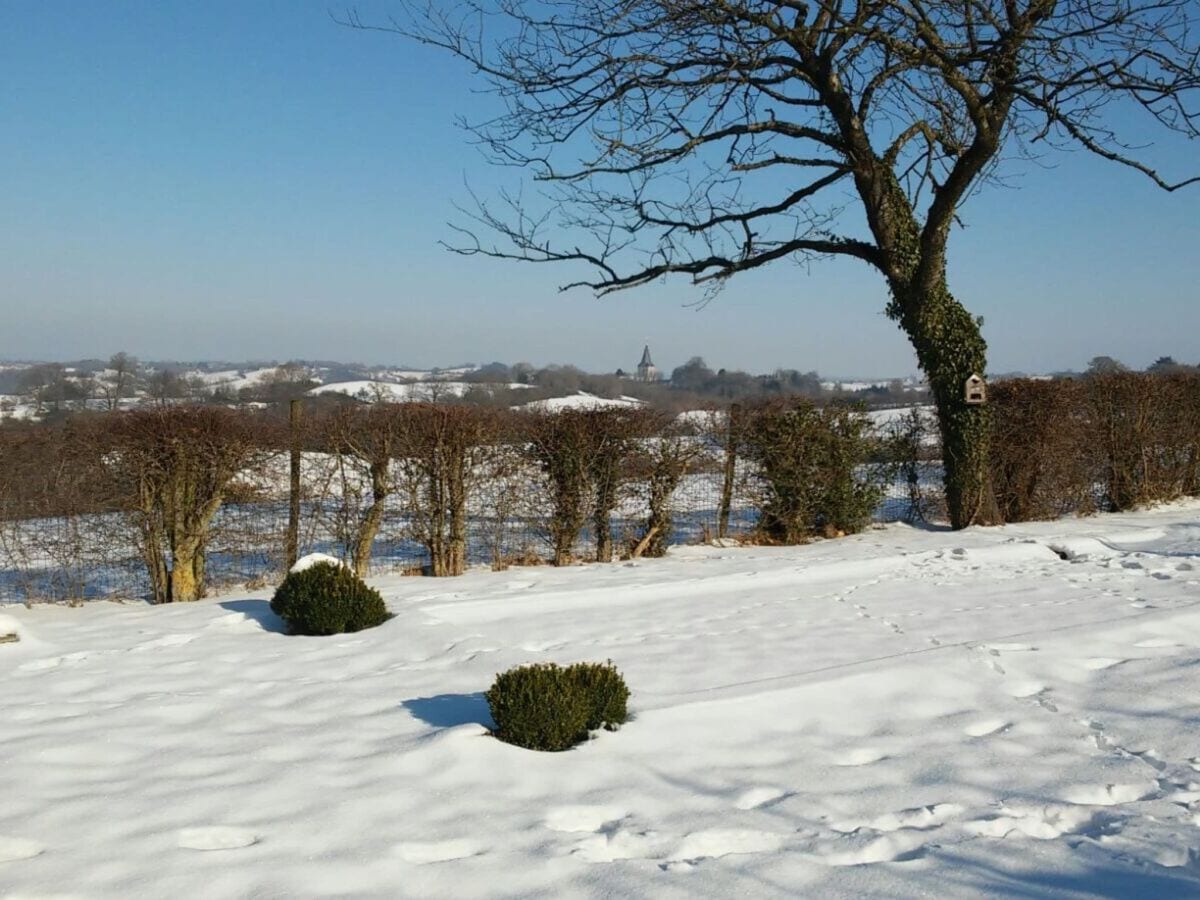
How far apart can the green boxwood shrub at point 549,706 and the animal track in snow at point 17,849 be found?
1.89m

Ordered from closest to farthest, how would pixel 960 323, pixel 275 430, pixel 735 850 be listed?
pixel 735 850
pixel 275 430
pixel 960 323

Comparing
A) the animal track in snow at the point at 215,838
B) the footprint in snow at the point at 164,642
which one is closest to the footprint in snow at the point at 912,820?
the animal track in snow at the point at 215,838

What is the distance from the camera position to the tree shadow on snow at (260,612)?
275 inches

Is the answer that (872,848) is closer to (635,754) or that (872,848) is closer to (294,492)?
(635,754)

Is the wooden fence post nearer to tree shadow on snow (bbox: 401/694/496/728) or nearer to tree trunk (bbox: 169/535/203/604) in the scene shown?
tree trunk (bbox: 169/535/203/604)

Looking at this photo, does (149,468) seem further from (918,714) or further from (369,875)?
(918,714)

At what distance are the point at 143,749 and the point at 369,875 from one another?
1797 millimetres

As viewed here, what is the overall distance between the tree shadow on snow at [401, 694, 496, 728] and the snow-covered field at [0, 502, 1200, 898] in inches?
1.0

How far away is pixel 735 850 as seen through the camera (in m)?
3.43

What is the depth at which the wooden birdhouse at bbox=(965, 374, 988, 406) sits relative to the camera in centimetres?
1144

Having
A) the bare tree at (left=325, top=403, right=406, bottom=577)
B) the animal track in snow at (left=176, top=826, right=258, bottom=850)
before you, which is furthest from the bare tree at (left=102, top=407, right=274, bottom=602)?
the animal track in snow at (left=176, top=826, right=258, bottom=850)

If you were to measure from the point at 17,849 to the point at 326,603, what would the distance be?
3.41m

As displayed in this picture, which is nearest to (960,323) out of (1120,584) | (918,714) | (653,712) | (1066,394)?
(1066,394)

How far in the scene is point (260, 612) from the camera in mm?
7422
